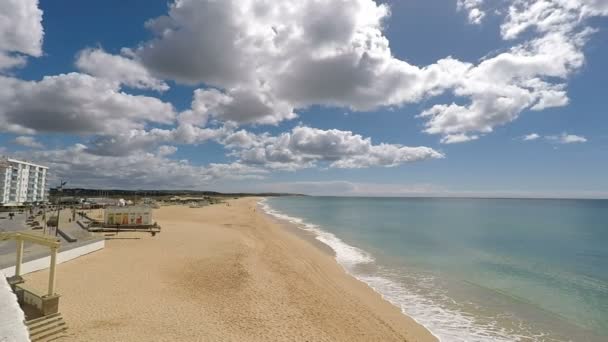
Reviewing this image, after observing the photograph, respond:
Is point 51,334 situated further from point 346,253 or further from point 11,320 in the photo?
point 346,253

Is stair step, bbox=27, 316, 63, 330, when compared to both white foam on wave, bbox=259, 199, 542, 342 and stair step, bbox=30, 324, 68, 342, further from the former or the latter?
white foam on wave, bbox=259, 199, 542, 342

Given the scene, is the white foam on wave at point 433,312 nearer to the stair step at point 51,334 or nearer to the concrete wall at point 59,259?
the stair step at point 51,334

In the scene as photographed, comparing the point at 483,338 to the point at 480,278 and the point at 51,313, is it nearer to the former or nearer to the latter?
the point at 480,278

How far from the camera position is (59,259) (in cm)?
1720

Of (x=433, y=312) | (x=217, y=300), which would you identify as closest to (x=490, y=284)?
(x=433, y=312)

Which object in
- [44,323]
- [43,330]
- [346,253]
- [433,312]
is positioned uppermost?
[44,323]

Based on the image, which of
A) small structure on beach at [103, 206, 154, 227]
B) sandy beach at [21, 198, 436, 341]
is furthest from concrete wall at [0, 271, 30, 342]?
small structure on beach at [103, 206, 154, 227]

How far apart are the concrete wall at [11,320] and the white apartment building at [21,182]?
71.4 meters

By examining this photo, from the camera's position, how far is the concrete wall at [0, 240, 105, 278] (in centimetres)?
1359

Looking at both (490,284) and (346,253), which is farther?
(346,253)

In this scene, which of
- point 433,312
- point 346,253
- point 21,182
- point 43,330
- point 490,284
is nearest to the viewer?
point 43,330

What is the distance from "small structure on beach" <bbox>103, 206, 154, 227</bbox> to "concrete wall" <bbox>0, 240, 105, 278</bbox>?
993 centimetres

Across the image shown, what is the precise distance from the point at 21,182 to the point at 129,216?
197ft

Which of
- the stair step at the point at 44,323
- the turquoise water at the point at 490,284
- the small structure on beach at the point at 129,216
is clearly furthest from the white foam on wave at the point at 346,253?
the small structure on beach at the point at 129,216
